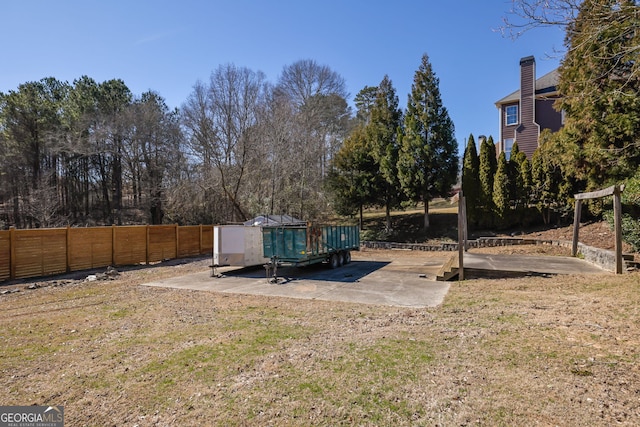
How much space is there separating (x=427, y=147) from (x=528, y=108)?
8.99 m

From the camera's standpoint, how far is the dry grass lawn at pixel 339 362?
10.5 feet

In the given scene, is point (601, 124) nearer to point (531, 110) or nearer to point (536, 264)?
point (536, 264)

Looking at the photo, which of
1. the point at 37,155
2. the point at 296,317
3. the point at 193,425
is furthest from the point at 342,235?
the point at 37,155

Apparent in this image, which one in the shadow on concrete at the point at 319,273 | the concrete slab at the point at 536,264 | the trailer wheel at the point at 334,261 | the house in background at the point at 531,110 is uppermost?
the house in background at the point at 531,110

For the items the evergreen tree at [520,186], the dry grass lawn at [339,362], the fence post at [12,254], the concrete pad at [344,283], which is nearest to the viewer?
the dry grass lawn at [339,362]

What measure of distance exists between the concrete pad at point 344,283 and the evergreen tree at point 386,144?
8.72 meters

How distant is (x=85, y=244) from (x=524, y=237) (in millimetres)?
20531

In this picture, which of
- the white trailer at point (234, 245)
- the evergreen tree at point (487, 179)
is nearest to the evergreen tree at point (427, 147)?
the evergreen tree at point (487, 179)

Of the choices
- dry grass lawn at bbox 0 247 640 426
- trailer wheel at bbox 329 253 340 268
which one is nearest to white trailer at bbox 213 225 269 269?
trailer wheel at bbox 329 253 340 268

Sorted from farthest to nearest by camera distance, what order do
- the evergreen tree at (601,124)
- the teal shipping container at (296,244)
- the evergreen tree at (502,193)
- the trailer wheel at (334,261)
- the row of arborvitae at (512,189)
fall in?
the evergreen tree at (502,193) → the row of arborvitae at (512,189) → the trailer wheel at (334,261) → the teal shipping container at (296,244) → the evergreen tree at (601,124)

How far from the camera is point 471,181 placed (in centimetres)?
2089

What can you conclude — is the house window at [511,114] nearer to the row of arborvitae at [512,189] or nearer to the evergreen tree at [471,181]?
the row of arborvitae at [512,189]

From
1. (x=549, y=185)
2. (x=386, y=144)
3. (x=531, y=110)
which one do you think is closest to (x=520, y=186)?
(x=549, y=185)

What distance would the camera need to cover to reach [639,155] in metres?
11.8
